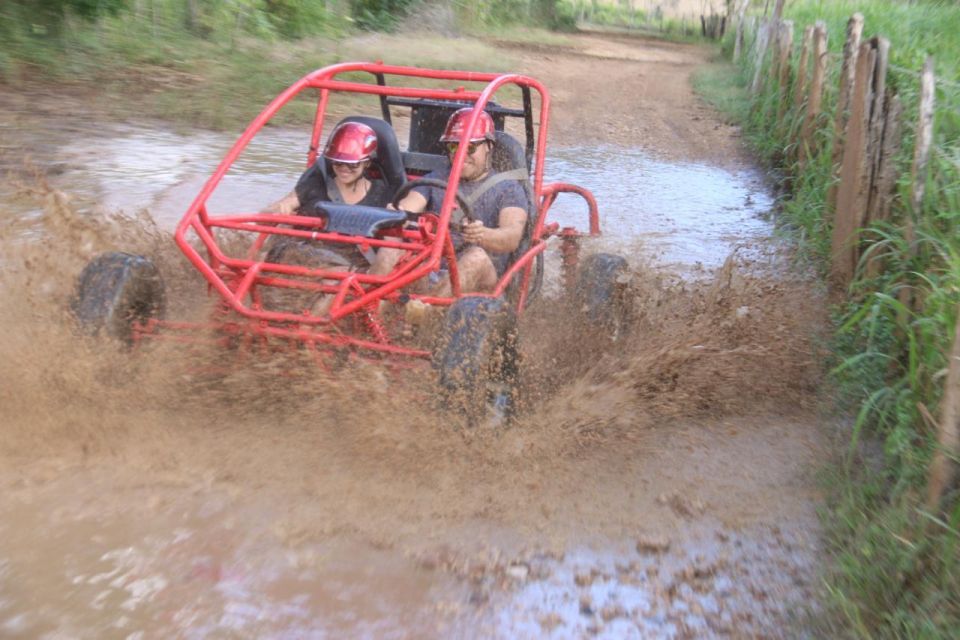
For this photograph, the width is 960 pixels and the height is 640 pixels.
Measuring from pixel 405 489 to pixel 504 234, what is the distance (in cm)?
141

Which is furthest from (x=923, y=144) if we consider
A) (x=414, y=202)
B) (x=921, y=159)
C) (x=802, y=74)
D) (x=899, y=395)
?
(x=802, y=74)

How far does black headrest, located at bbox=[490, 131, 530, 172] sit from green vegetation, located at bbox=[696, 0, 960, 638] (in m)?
1.54

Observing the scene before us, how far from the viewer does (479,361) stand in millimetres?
3508

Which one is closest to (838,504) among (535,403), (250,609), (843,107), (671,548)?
(671,548)

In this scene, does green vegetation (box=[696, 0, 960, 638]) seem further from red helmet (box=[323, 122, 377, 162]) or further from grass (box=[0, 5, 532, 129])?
grass (box=[0, 5, 532, 129])

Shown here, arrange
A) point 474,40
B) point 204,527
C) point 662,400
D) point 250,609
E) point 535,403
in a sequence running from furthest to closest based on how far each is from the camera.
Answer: point 474,40 < point 662,400 < point 535,403 < point 204,527 < point 250,609

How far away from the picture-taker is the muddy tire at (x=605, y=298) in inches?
188

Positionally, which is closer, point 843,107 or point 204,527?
point 204,527

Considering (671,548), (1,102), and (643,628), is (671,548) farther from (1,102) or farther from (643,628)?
(1,102)

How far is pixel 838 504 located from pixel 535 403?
3.82ft

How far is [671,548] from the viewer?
3.14m

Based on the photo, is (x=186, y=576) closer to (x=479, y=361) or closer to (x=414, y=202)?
(x=479, y=361)

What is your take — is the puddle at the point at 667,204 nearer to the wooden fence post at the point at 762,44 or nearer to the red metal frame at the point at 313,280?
the wooden fence post at the point at 762,44

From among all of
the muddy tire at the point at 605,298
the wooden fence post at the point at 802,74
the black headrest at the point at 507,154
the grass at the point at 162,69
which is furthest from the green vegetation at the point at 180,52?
the muddy tire at the point at 605,298
